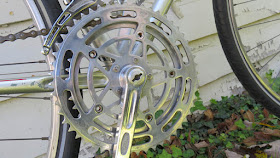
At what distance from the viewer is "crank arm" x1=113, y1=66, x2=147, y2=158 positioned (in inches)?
35.4

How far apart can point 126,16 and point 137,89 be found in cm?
21

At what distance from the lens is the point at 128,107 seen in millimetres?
918

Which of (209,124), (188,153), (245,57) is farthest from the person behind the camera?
(209,124)

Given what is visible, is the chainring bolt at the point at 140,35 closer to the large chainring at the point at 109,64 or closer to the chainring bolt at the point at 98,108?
the large chainring at the point at 109,64

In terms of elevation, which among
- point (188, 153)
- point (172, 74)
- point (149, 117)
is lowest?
point (188, 153)

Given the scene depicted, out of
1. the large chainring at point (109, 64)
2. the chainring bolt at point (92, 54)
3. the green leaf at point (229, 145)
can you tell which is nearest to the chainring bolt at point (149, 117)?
the large chainring at point (109, 64)

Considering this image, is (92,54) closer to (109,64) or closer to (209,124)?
(109,64)

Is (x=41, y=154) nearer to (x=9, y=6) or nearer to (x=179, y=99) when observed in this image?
(x=9, y=6)

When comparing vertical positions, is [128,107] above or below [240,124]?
above

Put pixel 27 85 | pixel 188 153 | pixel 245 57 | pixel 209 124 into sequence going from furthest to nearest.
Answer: pixel 209 124
pixel 188 153
pixel 245 57
pixel 27 85

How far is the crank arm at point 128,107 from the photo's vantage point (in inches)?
35.4

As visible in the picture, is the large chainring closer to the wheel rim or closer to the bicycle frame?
the bicycle frame

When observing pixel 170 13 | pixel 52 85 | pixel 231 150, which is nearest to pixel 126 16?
pixel 52 85

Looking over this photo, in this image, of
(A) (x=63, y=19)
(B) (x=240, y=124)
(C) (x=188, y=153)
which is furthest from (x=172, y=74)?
(B) (x=240, y=124)
